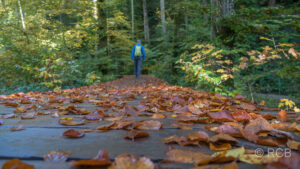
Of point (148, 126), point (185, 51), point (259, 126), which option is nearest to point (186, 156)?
point (148, 126)

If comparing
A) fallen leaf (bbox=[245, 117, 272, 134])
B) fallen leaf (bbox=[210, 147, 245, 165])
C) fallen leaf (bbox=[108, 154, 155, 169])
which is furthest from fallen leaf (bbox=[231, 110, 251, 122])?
fallen leaf (bbox=[108, 154, 155, 169])

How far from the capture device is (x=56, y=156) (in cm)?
76

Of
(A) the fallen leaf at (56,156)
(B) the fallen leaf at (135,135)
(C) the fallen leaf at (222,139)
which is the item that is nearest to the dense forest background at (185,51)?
(C) the fallen leaf at (222,139)

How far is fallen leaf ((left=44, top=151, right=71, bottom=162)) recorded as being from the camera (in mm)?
741

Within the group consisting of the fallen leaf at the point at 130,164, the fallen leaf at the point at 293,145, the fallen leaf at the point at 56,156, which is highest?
the fallen leaf at the point at 130,164

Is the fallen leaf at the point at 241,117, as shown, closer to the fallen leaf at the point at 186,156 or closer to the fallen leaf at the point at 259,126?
the fallen leaf at the point at 259,126

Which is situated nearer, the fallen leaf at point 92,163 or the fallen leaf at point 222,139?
the fallen leaf at point 92,163

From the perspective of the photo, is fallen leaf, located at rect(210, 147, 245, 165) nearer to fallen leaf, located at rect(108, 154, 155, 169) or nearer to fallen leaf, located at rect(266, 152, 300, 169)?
fallen leaf, located at rect(266, 152, 300, 169)

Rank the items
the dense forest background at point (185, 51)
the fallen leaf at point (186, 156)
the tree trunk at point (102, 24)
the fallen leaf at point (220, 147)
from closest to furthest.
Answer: the fallen leaf at point (186, 156)
the fallen leaf at point (220, 147)
the dense forest background at point (185, 51)
the tree trunk at point (102, 24)

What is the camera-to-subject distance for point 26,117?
1540mm

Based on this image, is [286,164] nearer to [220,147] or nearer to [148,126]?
[220,147]

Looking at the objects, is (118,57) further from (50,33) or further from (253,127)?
(253,127)

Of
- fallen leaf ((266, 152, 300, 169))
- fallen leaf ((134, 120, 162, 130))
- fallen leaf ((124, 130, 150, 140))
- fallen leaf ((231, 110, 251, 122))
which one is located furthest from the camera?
fallen leaf ((231, 110, 251, 122))

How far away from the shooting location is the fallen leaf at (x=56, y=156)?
2.43 feet
